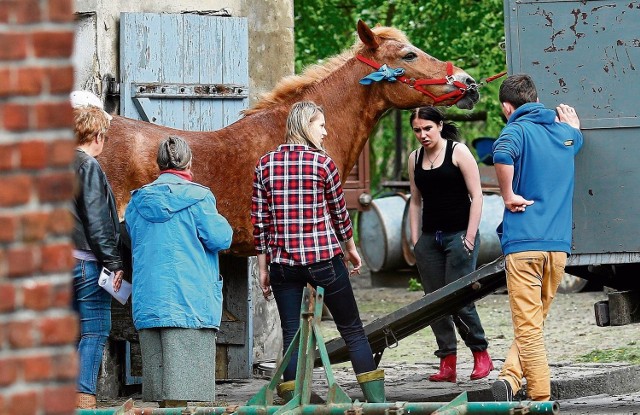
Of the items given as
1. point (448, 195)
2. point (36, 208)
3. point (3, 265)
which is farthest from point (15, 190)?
point (448, 195)

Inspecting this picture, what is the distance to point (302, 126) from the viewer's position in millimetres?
6840

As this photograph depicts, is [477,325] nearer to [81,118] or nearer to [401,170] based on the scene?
[81,118]

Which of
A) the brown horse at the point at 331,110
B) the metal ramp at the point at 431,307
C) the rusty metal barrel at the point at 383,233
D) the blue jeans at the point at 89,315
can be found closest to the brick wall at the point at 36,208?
the blue jeans at the point at 89,315

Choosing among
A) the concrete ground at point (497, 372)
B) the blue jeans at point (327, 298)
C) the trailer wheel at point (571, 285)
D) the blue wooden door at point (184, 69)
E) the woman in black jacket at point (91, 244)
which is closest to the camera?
the woman in black jacket at point (91, 244)

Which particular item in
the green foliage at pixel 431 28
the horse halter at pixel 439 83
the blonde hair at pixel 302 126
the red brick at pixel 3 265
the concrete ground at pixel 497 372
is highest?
the green foliage at pixel 431 28

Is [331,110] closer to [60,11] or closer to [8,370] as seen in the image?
[60,11]

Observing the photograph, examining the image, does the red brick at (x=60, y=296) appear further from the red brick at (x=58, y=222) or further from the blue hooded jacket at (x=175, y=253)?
the blue hooded jacket at (x=175, y=253)

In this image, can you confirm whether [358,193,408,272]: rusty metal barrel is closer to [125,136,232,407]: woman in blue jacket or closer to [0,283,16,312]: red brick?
[125,136,232,407]: woman in blue jacket

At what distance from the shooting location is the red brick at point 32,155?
277cm

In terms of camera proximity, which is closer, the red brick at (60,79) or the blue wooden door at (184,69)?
the red brick at (60,79)

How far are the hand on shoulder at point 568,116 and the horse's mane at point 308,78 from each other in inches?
71.3

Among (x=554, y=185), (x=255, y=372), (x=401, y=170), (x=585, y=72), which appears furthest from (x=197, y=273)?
(x=401, y=170)

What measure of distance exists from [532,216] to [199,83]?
3.18 metres

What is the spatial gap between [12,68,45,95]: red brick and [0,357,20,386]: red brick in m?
0.60
